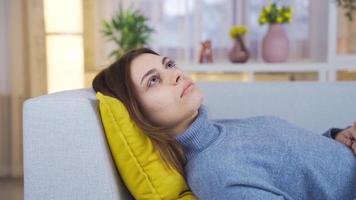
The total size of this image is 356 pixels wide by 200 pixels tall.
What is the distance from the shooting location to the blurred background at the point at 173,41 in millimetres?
2916

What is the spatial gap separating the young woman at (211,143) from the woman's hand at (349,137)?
0.11 feet

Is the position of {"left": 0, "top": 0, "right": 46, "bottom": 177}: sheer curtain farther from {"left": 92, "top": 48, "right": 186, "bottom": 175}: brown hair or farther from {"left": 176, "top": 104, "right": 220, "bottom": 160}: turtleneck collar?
{"left": 176, "top": 104, "right": 220, "bottom": 160}: turtleneck collar

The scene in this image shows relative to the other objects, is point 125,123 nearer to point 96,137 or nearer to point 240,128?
point 96,137

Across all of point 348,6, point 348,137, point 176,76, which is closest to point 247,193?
point 176,76

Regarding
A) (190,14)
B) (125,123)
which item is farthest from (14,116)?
(125,123)

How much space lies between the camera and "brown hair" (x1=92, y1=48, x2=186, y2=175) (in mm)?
1151

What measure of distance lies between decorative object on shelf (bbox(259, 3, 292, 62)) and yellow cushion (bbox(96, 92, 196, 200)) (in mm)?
2139

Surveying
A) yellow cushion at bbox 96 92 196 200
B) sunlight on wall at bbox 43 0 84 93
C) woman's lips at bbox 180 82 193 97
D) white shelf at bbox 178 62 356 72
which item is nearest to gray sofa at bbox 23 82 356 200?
yellow cushion at bbox 96 92 196 200

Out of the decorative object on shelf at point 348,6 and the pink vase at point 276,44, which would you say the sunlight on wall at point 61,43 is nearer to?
the pink vase at point 276,44

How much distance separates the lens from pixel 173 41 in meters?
3.66

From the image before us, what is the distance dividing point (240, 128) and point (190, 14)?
2.46 metres

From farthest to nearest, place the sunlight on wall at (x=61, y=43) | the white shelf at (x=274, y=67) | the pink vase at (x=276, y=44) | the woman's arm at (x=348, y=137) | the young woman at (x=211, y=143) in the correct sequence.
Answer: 1. the pink vase at (x=276, y=44)
2. the white shelf at (x=274, y=67)
3. the sunlight on wall at (x=61, y=43)
4. the woman's arm at (x=348, y=137)
5. the young woman at (x=211, y=143)

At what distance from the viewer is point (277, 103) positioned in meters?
1.79

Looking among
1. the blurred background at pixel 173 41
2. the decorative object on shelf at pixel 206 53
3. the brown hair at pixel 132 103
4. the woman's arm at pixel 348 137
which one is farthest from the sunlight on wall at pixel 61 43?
the woman's arm at pixel 348 137
